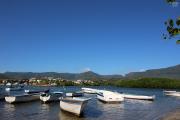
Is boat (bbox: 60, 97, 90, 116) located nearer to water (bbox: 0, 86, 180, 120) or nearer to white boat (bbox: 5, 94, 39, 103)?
water (bbox: 0, 86, 180, 120)

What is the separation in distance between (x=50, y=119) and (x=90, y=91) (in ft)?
306

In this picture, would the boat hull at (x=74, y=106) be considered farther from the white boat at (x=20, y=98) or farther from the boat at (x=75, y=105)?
the white boat at (x=20, y=98)

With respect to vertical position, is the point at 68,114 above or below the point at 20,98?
below

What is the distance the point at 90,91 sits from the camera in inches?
5305

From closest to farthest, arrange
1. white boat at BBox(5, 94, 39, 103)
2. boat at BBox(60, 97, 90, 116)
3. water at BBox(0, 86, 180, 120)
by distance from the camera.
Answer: boat at BBox(60, 97, 90, 116) < water at BBox(0, 86, 180, 120) < white boat at BBox(5, 94, 39, 103)

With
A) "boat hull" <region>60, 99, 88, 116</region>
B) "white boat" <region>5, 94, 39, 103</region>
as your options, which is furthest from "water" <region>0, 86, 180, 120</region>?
"white boat" <region>5, 94, 39, 103</region>

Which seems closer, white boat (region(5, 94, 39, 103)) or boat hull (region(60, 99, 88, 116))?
boat hull (region(60, 99, 88, 116))

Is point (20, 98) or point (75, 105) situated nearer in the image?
point (75, 105)

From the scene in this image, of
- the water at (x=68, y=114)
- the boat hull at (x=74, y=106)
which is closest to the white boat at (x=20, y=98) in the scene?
the water at (x=68, y=114)

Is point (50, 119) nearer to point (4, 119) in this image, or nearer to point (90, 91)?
point (4, 119)

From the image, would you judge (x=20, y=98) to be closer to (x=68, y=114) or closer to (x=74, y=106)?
(x=68, y=114)

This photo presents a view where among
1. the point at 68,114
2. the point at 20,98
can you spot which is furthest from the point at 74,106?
the point at 20,98

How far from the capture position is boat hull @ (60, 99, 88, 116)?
43500 mm

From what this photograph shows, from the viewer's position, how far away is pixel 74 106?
44.2m
